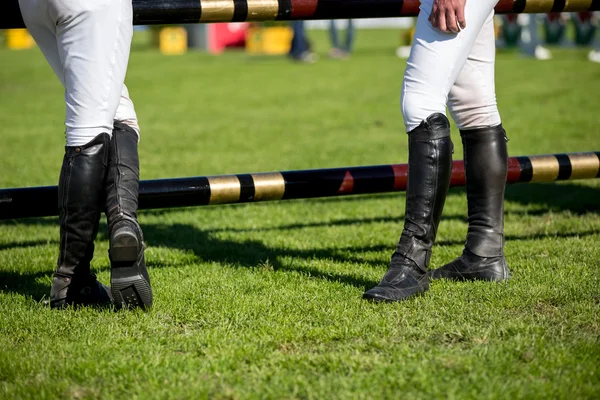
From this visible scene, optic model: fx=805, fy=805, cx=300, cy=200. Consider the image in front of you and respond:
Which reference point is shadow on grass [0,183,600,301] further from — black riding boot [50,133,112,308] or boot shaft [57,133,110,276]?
boot shaft [57,133,110,276]

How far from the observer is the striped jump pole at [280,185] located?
3133 mm

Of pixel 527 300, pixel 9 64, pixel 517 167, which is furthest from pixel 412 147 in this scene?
pixel 9 64

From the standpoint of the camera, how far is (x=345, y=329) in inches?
101

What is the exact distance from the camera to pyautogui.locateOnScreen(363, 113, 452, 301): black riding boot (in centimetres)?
290

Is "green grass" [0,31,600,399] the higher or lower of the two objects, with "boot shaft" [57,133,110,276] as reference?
lower

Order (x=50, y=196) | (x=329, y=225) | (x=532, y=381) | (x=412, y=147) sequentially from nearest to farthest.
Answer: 1. (x=532, y=381)
2. (x=412, y=147)
3. (x=50, y=196)
4. (x=329, y=225)

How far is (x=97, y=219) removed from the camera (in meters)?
2.81

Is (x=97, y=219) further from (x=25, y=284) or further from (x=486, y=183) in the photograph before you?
(x=486, y=183)

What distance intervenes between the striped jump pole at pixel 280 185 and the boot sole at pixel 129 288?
56 cm

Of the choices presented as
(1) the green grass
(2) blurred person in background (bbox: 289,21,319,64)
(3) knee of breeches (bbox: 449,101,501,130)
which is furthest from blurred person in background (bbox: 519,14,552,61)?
(3) knee of breeches (bbox: 449,101,501,130)

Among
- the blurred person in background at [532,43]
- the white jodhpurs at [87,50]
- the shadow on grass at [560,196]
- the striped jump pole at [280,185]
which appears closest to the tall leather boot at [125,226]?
the white jodhpurs at [87,50]

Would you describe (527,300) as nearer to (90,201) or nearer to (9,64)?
(90,201)

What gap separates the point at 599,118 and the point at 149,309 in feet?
23.7

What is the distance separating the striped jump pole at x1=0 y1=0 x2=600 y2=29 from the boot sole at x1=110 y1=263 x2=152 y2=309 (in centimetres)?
98
